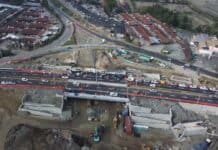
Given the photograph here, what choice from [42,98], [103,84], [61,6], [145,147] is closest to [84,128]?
[42,98]

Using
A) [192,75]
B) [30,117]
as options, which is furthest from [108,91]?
[192,75]

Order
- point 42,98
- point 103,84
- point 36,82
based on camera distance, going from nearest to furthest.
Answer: point 42,98 < point 36,82 < point 103,84

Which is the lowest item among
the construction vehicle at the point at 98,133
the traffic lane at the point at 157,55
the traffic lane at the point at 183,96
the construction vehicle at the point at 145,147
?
the construction vehicle at the point at 145,147

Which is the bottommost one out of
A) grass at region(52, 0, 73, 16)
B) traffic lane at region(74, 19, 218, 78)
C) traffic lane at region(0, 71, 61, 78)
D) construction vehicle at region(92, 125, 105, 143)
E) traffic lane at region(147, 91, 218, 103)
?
construction vehicle at region(92, 125, 105, 143)

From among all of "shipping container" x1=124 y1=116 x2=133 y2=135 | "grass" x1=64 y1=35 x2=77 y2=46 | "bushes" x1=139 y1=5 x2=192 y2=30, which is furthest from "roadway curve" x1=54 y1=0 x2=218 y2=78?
"shipping container" x1=124 y1=116 x2=133 y2=135

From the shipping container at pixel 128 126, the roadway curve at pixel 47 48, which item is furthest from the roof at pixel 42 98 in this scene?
the roadway curve at pixel 47 48

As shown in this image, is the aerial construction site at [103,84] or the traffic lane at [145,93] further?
the traffic lane at [145,93]

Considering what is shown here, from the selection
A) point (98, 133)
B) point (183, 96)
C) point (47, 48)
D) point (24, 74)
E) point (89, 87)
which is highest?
point (47, 48)

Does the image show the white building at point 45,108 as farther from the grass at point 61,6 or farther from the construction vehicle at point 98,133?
the grass at point 61,6

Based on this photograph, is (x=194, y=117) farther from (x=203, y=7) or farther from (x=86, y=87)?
(x=203, y=7)

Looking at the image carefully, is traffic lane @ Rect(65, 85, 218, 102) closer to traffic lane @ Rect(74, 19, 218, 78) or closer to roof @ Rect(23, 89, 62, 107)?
roof @ Rect(23, 89, 62, 107)

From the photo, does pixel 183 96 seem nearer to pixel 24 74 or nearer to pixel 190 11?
pixel 24 74

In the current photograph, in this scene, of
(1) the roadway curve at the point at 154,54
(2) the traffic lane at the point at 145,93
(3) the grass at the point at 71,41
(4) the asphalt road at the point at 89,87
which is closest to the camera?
(4) the asphalt road at the point at 89,87
